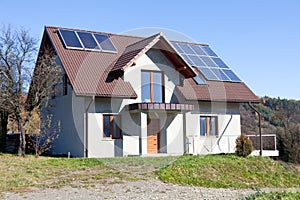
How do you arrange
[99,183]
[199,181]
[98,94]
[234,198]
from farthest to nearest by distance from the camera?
1. [98,94]
2. [199,181]
3. [99,183]
4. [234,198]

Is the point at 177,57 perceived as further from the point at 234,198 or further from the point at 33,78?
the point at 234,198

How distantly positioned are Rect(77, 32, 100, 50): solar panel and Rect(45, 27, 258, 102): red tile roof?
1.86 feet

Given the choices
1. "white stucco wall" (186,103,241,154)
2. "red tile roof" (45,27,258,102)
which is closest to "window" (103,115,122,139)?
"red tile roof" (45,27,258,102)

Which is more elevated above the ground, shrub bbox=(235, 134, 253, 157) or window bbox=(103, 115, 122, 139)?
window bbox=(103, 115, 122, 139)

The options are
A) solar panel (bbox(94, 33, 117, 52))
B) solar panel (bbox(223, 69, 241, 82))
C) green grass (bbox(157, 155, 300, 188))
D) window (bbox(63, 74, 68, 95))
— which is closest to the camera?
green grass (bbox(157, 155, 300, 188))

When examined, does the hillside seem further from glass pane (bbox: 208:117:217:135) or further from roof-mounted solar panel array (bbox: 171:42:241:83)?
glass pane (bbox: 208:117:217:135)

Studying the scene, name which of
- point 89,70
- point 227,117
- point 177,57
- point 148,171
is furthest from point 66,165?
point 227,117

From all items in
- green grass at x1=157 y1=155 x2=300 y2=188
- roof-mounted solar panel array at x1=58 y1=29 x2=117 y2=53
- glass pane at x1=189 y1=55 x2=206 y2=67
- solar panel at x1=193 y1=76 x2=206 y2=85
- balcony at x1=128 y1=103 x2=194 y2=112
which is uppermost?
roof-mounted solar panel array at x1=58 y1=29 x2=117 y2=53

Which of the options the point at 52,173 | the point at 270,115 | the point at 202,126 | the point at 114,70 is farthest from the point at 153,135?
the point at 270,115

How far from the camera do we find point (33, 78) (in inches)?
846

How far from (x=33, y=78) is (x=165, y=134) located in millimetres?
7945

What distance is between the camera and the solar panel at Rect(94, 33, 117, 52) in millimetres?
25216

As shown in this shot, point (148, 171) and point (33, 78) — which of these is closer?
point (148, 171)

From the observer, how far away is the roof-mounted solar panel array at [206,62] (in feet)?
89.1
